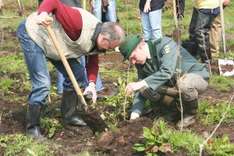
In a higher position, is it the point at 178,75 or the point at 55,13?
the point at 55,13

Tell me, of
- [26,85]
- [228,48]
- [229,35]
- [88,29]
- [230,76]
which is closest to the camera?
[88,29]

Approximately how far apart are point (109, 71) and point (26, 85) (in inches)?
57.2

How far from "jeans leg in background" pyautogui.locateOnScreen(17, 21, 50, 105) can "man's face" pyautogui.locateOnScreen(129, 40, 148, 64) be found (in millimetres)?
834

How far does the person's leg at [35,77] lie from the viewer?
557 cm

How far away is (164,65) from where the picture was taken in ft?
18.7

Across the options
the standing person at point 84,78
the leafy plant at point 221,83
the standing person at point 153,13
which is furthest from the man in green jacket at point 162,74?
the standing person at point 153,13

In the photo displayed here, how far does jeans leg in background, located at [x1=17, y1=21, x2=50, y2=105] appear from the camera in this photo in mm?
5559

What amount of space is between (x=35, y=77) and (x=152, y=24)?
349cm

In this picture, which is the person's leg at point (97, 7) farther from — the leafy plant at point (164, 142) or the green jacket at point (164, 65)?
the leafy plant at point (164, 142)

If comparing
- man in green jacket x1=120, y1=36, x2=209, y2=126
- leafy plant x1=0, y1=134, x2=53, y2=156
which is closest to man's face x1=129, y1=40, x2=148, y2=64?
man in green jacket x1=120, y1=36, x2=209, y2=126

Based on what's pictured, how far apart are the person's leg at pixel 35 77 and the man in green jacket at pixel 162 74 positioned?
0.77 metres

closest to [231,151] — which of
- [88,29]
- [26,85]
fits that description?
[88,29]

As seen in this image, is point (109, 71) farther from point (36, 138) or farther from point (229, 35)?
point (229, 35)

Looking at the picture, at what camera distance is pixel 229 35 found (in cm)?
1181
